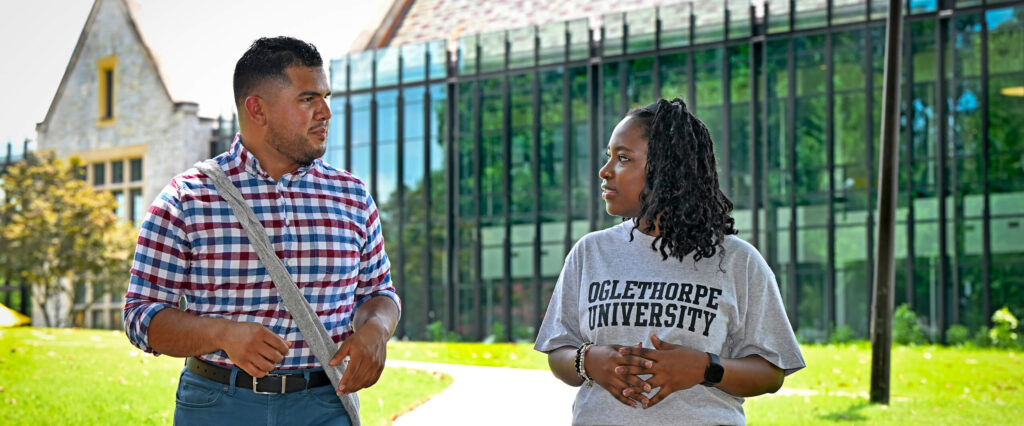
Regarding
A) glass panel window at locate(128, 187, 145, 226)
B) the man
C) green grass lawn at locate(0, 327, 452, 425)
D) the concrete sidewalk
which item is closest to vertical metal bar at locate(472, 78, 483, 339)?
green grass lawn at locate(0, 327, 452, 425)

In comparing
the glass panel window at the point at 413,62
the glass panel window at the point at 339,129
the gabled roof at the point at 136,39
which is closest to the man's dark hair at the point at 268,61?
the glass panel window at the point at 413,62

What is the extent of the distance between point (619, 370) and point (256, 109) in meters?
1.44

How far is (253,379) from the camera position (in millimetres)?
3426

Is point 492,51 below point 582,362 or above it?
above

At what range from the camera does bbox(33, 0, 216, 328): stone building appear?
40.6m

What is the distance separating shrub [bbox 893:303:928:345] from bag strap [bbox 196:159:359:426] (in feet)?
70.7

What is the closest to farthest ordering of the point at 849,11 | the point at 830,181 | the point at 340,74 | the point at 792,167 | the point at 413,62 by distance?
the point at 830,181 < the point at 849,11 < the point at 792,167 < the point at 413,62 < the point at 340,74

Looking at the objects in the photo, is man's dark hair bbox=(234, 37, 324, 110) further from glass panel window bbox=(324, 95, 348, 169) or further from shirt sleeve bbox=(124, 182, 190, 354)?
glass panel window bbox=(324, 95, 348, 169)

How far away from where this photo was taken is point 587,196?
29234mm

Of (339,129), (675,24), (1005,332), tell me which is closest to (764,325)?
(1005,332)

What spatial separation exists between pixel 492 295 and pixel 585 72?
263 inches

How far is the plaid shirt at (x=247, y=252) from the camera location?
3332 millimetres

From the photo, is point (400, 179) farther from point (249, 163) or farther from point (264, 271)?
point (264, 271)

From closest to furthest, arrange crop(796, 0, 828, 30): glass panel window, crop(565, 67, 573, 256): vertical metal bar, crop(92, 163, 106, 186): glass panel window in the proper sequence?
crop(796, 0, 828, 30): glass panel window, crop(565, 67, 573, 256): vertical metal bar, crop(92, 163, 106, 186): glass panel window
